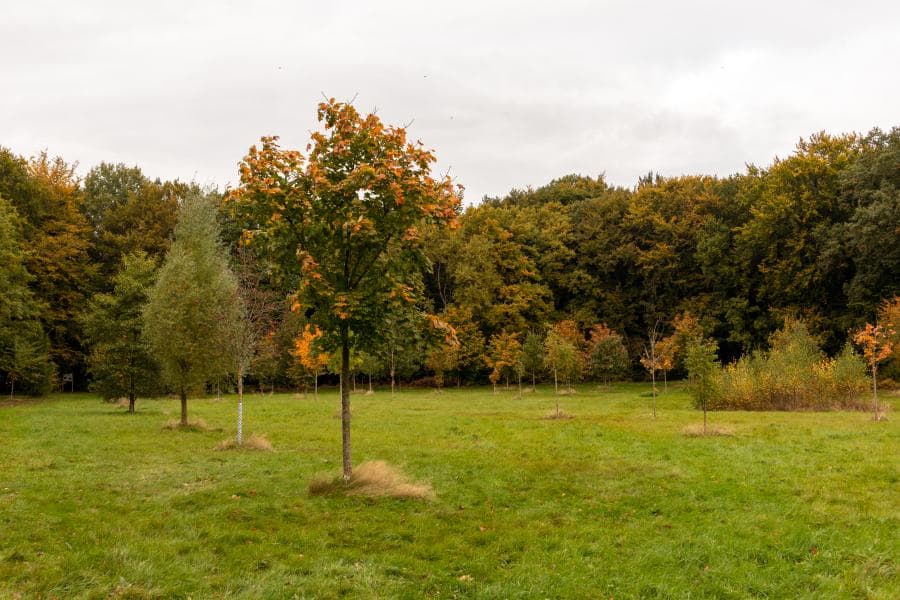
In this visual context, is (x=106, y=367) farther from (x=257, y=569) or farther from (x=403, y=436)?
(x=257, y=569)

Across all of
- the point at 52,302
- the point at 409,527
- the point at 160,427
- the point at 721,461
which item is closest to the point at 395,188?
the point at 409,527

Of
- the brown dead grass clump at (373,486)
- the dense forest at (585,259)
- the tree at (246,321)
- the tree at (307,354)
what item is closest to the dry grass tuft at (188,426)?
the tree at (246,321)

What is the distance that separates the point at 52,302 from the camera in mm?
44219

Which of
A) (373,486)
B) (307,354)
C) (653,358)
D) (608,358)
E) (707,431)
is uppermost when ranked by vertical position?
(307,354)

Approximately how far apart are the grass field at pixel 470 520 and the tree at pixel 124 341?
28.2 ft

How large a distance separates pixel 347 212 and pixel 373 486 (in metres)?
4.71

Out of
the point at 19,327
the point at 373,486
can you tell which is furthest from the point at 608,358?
the point at 19,327

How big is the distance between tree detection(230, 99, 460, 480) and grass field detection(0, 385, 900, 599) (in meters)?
2.64

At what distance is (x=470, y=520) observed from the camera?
8711mm

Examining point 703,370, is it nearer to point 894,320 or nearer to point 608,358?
point 894,320

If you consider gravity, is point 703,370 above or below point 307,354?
below

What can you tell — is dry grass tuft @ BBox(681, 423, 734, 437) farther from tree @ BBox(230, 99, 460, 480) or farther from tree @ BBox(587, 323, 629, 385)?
tree @ BBox(587, 323, 629, 385)

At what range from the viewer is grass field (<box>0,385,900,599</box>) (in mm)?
6227

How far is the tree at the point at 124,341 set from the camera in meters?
25.0
